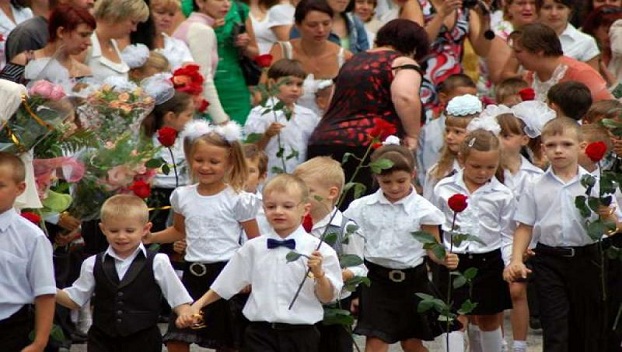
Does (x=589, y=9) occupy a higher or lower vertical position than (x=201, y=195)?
lower

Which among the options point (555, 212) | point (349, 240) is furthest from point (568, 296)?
point (349, 240)

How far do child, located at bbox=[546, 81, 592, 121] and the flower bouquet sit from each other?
374 cm

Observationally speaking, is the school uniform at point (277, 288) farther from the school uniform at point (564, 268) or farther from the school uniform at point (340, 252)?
the school uniform at point (564, 268)

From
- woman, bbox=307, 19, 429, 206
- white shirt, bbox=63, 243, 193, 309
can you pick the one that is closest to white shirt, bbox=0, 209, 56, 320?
white shirt, bbox=63, 243, 193, 309

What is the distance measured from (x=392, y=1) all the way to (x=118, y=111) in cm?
576

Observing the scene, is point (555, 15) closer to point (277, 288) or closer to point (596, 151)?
point (596, 151)

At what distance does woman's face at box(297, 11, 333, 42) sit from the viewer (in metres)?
12.2

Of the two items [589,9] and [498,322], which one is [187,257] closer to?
[498,322]

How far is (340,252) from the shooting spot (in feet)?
27.5

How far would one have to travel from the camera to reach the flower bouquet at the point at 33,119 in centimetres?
764

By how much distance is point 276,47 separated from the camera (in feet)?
41.1

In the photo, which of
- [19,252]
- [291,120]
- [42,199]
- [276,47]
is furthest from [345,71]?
[19,252]

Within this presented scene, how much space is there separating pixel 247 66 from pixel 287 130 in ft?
4.58

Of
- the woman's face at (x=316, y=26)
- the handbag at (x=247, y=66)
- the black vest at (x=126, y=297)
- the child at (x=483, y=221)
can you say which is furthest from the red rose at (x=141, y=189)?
the handbag at (x=247, y=66)
